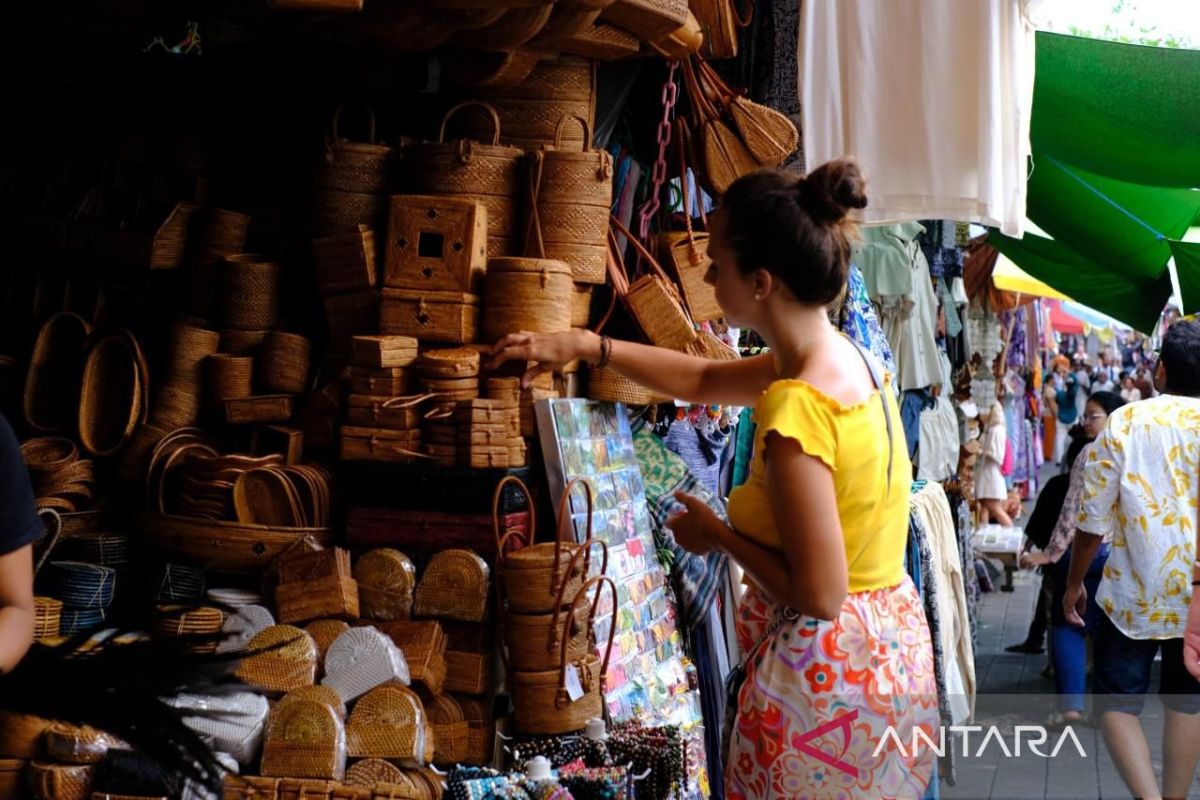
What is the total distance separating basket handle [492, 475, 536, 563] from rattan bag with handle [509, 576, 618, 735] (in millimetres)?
225

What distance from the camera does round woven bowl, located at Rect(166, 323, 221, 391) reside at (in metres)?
3.77

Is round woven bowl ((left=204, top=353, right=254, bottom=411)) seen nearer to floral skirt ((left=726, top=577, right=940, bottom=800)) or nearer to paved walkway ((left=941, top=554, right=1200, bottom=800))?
floral skirt ((left=726, top=577, right=940, bottom=800))

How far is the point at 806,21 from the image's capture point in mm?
4082

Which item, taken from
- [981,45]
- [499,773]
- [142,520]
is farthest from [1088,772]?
[142,520]

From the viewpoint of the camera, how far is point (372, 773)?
2.87m

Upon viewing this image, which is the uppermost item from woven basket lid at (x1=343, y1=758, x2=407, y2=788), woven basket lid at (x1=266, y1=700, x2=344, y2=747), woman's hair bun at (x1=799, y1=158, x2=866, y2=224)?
woman's hair bun at (x1=799, y1=158, x2=866, y2=224)

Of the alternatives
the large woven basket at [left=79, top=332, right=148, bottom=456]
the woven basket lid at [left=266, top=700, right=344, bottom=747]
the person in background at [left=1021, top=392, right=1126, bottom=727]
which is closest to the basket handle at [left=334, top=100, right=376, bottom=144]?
the large woven basket at [left=79, top=332, right=148, bottom=456]

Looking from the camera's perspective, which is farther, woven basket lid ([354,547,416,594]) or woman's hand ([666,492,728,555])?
woven basket lid ([354,547,416,594])

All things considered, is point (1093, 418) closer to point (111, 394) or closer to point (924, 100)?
point (924, 100)

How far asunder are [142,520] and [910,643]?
2126mm

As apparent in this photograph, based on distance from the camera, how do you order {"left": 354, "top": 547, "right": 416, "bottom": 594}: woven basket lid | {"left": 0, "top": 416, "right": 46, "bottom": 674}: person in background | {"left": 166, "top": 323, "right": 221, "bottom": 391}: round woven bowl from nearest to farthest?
{"left": 0, "top": 416, "right": 46, "bottom": 674}: person in background
{"left": 354, "top": 547, "right": 416, "bottom": 594}: woven basket lid
{"left": 166, "top": 323, "right": 221, "bottom": 391}: round woven bowl

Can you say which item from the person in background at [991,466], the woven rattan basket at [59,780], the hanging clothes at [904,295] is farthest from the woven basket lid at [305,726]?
the person in background at [991,466]

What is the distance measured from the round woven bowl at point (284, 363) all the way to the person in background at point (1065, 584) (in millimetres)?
3229

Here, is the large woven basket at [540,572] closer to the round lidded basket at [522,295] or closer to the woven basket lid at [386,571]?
the woven basket lid at [386,571]
